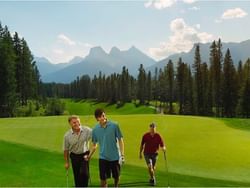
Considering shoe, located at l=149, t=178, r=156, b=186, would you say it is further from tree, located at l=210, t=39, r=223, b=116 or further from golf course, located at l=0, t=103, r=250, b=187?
tree, located at l=210, t=39, r=223, b=116

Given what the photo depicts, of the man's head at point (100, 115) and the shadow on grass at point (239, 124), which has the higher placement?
the man's head at point (100, 115)

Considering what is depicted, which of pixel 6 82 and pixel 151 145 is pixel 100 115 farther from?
pixel 6 82

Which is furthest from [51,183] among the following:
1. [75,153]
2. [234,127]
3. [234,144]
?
[234,127]

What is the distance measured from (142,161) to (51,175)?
22.3 ft

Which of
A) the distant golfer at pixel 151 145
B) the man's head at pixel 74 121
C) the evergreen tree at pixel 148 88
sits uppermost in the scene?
the evergreen tree at pixel 148 88

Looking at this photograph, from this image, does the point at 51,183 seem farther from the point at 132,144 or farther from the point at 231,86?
the point at 231,86

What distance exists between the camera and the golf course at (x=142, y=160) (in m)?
16.3

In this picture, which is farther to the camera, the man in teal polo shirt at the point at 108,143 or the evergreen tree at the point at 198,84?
the evergreen tree at the point at 198,84

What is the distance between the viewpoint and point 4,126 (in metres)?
34.5

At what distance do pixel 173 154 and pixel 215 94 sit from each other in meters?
70.0

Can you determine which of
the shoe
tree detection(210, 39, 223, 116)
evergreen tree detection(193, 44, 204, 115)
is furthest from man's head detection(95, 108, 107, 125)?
evergreen tree detection(193, 44, 204, 115)

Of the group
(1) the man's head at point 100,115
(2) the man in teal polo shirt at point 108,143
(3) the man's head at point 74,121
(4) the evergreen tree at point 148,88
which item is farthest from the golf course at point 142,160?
(4) the evergreen tree at point 148,88

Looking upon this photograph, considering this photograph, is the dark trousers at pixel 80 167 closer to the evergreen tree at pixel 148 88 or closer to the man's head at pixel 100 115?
the man's head at pixel 100 115

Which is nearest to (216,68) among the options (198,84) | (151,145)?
(198,84)
